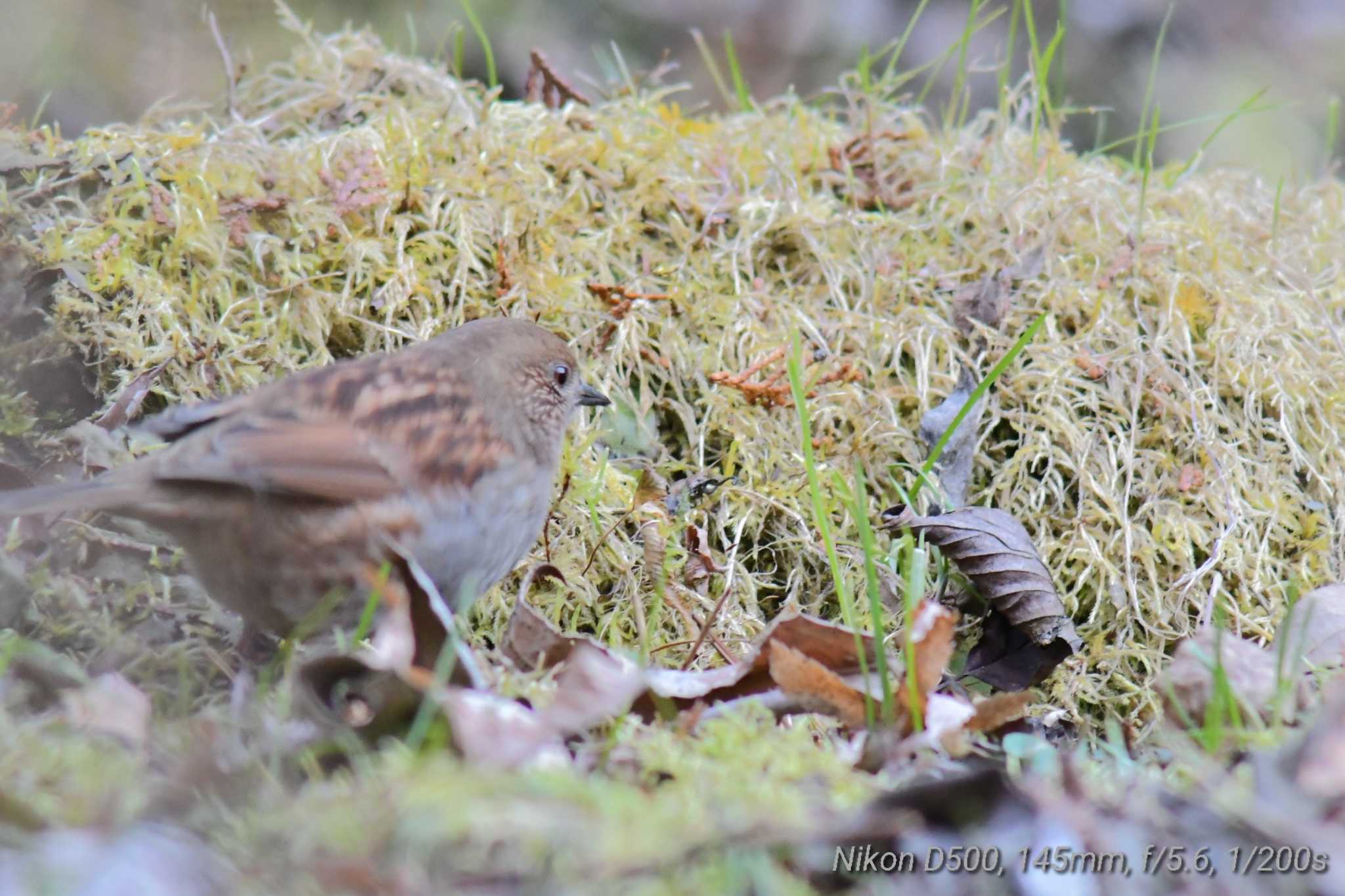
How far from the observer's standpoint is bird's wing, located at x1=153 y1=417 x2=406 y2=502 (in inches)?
105

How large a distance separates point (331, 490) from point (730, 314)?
5.46 feet

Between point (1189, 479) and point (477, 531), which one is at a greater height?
point (1189, 479)

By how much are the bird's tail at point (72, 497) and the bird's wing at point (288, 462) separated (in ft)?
0.28

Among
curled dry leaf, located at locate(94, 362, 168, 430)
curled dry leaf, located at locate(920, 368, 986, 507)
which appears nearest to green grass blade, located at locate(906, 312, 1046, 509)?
curled dry leaf, located at locate(920, 368, 986, 507)

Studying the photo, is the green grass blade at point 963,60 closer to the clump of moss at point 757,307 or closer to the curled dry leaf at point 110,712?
the clump of moss at point 757,307

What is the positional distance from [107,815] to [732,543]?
85.7 inches

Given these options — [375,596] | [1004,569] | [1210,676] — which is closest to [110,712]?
[375,596]

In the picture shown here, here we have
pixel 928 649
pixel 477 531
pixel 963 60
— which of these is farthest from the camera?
pixel 963 60

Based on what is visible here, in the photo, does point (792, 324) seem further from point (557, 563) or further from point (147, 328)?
point (147, 328)

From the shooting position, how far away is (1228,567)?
11.9 ft

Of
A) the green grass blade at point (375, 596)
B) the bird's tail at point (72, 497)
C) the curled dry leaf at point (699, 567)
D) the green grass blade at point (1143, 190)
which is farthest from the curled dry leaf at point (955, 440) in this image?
the bird's tail at point (72, 497)

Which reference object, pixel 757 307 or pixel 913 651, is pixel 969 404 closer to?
pixel 757 307

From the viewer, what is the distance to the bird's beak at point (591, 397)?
144 inches

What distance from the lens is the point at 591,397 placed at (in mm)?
3650
